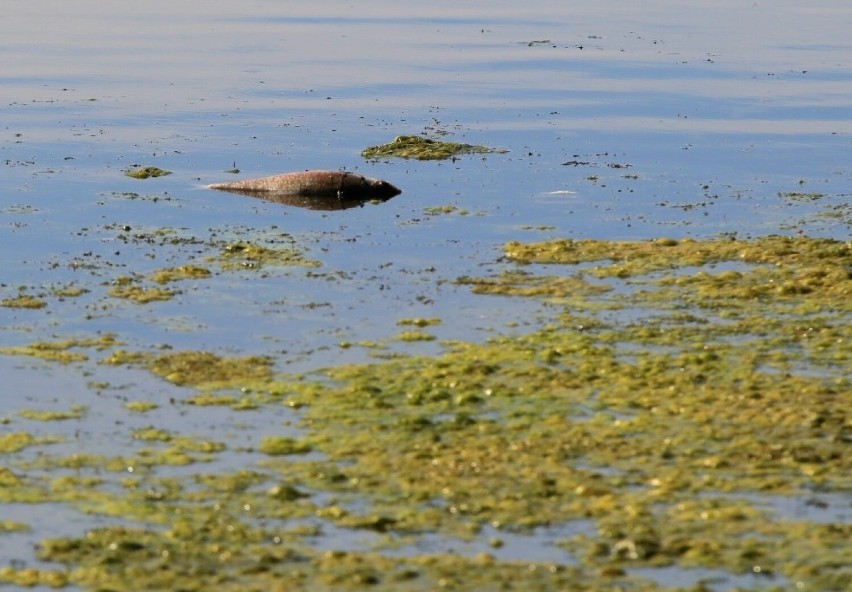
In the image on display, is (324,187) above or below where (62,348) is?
above

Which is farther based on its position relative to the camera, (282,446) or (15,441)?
(15,441)

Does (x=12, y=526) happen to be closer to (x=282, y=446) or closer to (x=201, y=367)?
(x=282, y=446)

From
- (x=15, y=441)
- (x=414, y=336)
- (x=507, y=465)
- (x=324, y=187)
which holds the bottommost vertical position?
(x=507, y=465)

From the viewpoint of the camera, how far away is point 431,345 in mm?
18047

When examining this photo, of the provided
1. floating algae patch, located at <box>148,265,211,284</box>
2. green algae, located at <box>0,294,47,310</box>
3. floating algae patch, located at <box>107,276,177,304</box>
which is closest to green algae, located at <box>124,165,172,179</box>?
floating algae patch, located at <box>148,265,211,284</box>

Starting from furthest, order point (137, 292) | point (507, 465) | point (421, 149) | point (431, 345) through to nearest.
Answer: point (421, 149), point (137, 292), point (431, 345), point (507, 465)

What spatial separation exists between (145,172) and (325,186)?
3.98 meters

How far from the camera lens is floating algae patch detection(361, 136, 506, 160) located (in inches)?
1203

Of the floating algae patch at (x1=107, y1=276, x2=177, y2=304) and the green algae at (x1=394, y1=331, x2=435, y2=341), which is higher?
the floating algae patch at (x1=107, y1=276, x2=177, y2=304)

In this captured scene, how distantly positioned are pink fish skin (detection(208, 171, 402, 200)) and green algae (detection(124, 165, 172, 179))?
213 cm

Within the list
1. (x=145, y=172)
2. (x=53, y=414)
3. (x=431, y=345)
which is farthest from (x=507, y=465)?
(x=145, y=172)

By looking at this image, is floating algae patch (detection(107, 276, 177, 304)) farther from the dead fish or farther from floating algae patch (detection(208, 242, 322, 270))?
the dead fish

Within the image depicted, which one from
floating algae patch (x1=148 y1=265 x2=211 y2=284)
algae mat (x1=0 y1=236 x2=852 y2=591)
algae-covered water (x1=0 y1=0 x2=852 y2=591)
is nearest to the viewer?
algae mat (x1=0 y1=236 x2=852 y2=591)

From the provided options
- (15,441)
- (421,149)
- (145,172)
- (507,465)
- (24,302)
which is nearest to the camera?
(507,465)
